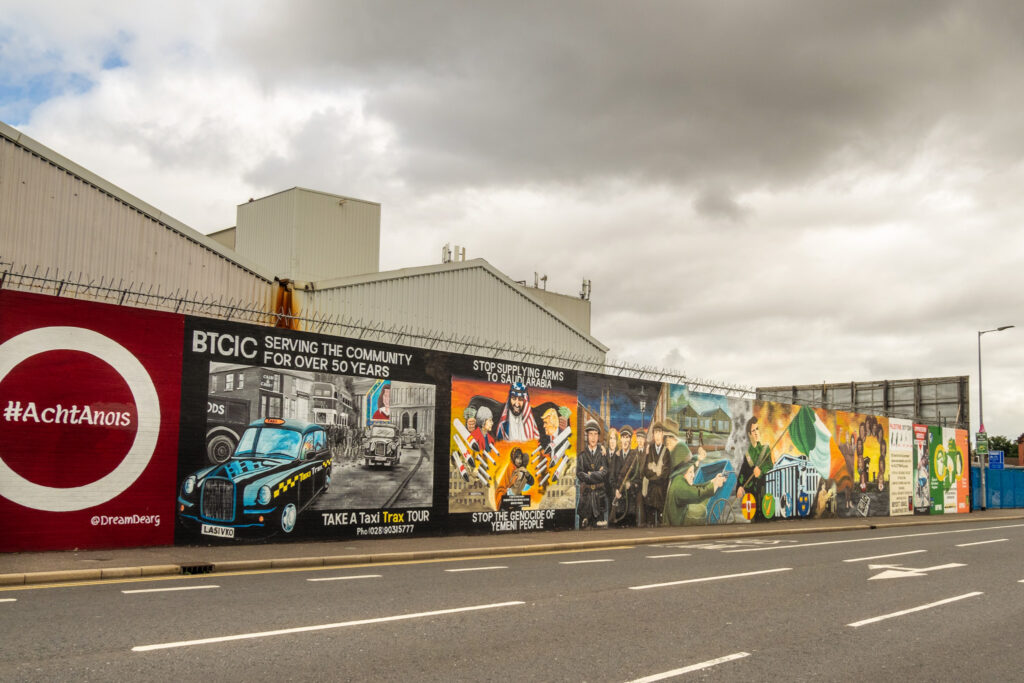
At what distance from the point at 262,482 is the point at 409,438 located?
3.63 m

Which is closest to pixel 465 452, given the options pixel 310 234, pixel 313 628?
pixel 310 234

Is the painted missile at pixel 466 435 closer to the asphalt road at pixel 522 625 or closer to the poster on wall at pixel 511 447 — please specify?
the poster on wall at pixel 511 447

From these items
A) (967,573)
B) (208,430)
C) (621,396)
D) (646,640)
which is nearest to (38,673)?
(646,640)

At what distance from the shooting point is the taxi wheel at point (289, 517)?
1645cm

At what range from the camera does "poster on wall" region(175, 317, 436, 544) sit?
51.4ft

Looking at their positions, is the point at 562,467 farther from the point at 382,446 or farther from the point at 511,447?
the point at 382,446

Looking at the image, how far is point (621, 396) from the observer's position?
23.9 meters

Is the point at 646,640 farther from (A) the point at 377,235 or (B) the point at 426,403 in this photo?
(A) the point at 377,235

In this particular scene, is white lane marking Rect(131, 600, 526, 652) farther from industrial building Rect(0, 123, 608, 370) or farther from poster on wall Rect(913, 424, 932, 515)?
poster on wall Rect(913, 424, 932, 515)

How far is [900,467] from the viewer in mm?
37000

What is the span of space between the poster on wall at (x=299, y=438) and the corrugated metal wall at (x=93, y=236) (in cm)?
474

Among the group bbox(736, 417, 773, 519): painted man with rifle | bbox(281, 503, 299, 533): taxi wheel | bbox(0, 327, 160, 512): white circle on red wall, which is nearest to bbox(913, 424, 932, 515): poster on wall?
bbox(736, 417, 773, 519): painted man with rifle

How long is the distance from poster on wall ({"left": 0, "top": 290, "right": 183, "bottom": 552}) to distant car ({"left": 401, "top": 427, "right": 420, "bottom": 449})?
16.6 ft

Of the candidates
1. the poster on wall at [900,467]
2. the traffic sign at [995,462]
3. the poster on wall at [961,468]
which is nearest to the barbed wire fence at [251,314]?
the poster on wall at [900,467]
